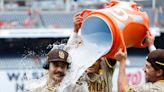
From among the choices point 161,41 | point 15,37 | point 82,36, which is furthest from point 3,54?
point 82,36

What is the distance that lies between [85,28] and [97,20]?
5.2 inches

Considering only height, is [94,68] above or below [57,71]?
below

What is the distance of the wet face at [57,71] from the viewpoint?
160 inches

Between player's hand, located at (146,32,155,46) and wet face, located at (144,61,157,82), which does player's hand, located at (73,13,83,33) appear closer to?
player's hand, located at (146,32,155,46)

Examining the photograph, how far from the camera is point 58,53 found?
4098 millimetres

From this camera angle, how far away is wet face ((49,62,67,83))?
13.3 feet

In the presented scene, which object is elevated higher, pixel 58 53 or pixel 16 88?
pixel 58 53

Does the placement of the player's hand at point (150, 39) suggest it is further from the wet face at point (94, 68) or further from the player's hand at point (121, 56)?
the wet face at point (94, 68)

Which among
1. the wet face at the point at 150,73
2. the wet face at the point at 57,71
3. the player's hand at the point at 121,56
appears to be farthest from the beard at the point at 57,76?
the wet face at the point at 150,73

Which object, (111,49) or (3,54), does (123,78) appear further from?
(3,54)

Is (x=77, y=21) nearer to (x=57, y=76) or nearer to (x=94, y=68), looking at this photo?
(x=94, y=68)

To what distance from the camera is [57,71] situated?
4059mm

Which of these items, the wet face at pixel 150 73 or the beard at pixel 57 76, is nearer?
the wet face at pixel 150 73

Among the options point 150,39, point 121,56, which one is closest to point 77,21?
point 150,39
